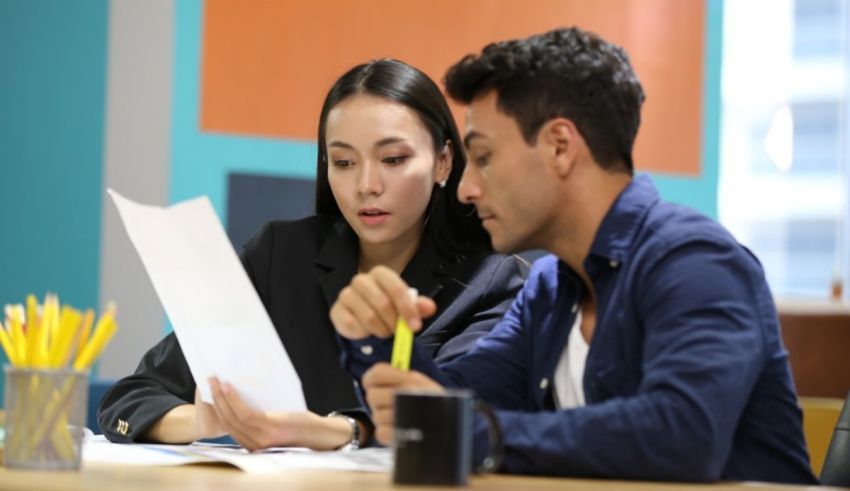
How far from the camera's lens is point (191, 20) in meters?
3.44

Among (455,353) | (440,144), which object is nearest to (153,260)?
(455,353)

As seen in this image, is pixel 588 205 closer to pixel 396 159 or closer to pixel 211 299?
pixel 211 299

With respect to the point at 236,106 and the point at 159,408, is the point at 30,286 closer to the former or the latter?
Answer: the point at 236,106

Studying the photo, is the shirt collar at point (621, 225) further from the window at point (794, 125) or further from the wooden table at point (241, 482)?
the window at point (794, 125)

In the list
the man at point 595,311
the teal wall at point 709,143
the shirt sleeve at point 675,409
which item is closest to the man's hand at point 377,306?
the man at point 595,311

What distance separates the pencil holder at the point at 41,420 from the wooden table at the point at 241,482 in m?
0.02

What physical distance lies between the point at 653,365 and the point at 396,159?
33.4 inches

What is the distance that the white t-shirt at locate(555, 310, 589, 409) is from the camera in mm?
1683

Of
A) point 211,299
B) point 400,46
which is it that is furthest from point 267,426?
point 400,46

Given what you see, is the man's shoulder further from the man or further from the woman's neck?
the woman's neck

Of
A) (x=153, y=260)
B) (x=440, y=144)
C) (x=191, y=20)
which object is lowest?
(x=153, y=260)

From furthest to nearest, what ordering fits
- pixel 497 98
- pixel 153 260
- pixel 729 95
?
1. pixel 729 95
2. pixel 497 98
3. pixel 153 260

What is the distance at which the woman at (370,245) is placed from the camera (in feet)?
6.97

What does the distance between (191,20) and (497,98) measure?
6.43 ft
